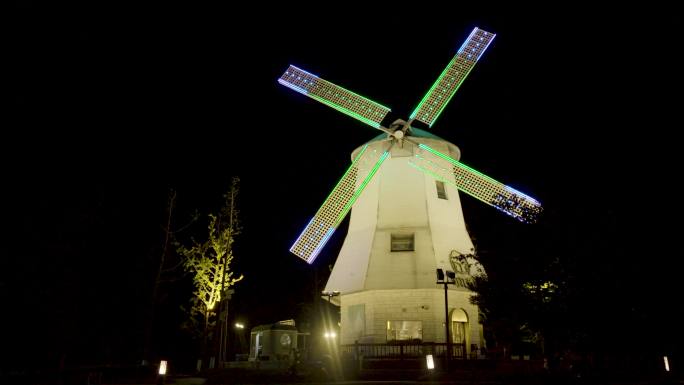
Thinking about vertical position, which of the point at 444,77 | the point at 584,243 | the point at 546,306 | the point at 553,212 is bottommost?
the point at 546,306

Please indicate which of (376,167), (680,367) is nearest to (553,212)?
(376,167)

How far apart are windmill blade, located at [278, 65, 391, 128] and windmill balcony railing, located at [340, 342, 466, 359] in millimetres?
9009

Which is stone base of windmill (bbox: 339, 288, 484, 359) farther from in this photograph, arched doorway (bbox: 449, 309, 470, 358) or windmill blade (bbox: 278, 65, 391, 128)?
windmill blade (bbox: 278, 65, 391, 128)

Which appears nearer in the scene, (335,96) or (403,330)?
(403,330)

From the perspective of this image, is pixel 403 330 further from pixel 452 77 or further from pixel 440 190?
pixel 452 77

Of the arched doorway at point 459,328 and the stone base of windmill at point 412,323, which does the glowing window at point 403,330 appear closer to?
the stone base of windmill at point 412,323

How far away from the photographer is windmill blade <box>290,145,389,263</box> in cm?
2306

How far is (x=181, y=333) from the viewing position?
34.2 m

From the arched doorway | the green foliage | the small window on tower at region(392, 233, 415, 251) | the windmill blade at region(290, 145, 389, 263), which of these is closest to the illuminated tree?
the green foliage

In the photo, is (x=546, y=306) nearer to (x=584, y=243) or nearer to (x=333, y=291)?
(x=584, y=243)

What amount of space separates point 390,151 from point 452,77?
4.41m

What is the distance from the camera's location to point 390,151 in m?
23.2

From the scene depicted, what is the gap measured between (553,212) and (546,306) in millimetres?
2772

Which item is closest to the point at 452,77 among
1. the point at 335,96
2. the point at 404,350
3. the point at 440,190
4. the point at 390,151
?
the point at 390,151
